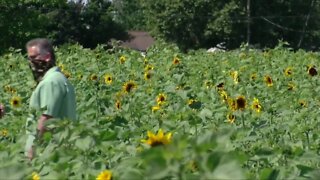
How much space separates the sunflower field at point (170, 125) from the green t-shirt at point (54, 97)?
149mm

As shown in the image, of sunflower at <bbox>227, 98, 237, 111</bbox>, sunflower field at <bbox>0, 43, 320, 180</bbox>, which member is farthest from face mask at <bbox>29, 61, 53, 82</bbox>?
sunflower at <bbox>227, 98, 237, 111</bbox>

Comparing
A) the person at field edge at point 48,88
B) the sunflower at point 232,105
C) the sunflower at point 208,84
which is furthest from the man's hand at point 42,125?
the sunflower at point 208,84

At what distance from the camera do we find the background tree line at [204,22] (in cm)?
4094

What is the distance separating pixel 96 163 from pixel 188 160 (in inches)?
41.1

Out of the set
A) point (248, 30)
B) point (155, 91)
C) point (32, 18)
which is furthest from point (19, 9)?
point (155, 91)

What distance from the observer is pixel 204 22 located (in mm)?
46688

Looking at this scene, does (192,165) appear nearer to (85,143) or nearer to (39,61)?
(85,143)

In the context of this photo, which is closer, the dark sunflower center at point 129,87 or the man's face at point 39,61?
the man's face at point 39,61

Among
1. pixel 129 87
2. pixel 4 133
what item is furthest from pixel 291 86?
pixel 4 133

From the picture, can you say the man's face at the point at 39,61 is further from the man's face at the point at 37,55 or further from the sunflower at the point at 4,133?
the sunflower at the point at 4,133

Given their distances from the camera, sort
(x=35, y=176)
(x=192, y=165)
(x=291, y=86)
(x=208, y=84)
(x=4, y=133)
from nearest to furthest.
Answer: (x=192, y=165)
(x=35, y=176)
(x=4, y=133)
(x=291, y=86)
(x=208, y=84)

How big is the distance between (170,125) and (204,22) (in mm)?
42779

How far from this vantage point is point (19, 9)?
3108 cm

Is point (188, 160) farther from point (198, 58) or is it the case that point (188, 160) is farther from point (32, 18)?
point (32, 18)
